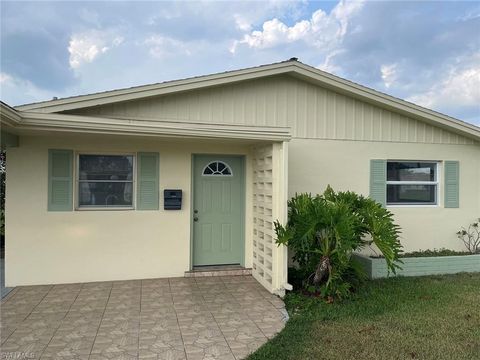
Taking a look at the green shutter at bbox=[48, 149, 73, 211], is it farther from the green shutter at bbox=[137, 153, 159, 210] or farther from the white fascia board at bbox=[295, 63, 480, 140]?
the white fascia board at bbox=[295, 63, 480, 140]

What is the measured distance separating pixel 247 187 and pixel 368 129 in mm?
2761

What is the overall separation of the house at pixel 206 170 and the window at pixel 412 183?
0.08ft

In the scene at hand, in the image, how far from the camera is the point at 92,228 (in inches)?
227

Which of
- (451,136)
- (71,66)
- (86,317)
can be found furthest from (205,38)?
(86,317)

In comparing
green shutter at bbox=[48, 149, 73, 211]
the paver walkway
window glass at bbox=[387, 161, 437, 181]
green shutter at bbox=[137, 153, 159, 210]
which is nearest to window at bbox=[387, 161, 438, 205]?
window glass at bbox=[387, 161, 437, 181]

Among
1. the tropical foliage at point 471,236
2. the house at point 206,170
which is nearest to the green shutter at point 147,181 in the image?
the house at point 206,170

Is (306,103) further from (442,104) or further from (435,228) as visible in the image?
(442,104)

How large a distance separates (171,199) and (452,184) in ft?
19.5

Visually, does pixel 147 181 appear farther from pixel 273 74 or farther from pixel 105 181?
pixel 273 74

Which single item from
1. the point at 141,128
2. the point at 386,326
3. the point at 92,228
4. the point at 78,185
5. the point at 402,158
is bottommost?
the point at 386,326

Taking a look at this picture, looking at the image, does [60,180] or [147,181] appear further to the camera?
[147,181]

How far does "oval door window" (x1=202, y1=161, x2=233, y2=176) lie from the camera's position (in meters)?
6.31

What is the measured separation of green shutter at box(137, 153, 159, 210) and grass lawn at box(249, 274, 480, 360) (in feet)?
9.26

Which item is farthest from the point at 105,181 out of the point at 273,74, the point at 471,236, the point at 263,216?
the point at 471,236
